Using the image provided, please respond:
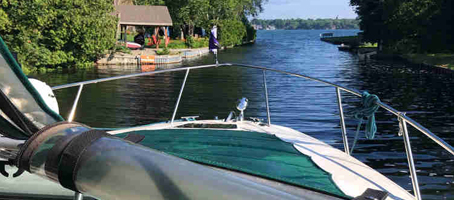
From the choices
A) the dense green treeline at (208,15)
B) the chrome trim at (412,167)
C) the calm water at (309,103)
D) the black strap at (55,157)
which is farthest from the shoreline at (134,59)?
the black strap at (55,157)

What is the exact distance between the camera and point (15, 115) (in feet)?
6.00

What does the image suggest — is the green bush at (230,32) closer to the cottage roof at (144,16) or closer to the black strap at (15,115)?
the cottage roof at (144,16)

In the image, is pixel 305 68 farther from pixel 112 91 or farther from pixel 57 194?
pixel 57 194

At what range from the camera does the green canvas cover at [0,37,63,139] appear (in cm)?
181

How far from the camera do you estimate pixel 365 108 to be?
4613 millimetres

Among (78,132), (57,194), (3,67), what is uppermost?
(3,67)

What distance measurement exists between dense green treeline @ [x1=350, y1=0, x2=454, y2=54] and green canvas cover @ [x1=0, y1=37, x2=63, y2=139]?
42.5 meters

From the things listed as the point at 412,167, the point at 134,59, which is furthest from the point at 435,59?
the point at 412,167

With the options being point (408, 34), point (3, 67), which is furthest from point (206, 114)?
point (408, 34)

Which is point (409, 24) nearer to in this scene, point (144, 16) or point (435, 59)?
point (435, 59)

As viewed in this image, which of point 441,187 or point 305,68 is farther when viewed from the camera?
point 305,68

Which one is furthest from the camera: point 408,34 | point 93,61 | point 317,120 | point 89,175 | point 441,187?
point 408,34

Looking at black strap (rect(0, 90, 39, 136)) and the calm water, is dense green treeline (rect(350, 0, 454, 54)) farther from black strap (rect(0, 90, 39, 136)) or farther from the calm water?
black strap (rect(0, 90, 39, 136))

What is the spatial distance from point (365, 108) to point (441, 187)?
7291mm
